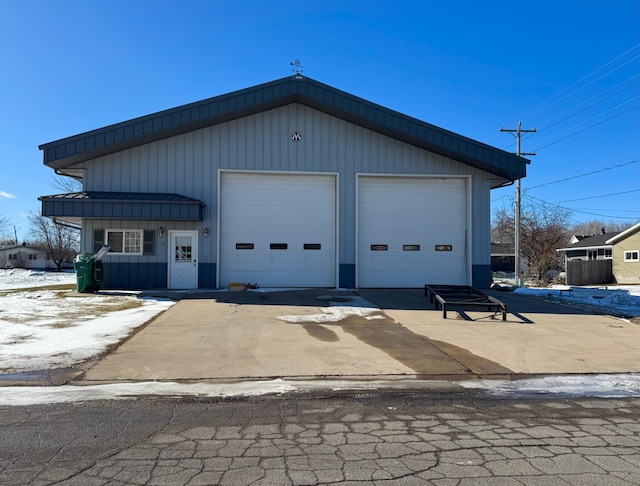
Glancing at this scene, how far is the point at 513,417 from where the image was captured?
484cm

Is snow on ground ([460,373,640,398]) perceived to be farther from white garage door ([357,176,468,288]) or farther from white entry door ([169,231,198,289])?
white entry door ([169,231,198,289])

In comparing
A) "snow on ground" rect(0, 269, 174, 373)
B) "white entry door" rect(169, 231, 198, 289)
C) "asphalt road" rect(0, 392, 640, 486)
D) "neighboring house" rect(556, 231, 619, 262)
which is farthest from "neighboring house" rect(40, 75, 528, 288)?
"neighboring house" rect(556, 231, 619, 262)

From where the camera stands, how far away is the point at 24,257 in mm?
55562

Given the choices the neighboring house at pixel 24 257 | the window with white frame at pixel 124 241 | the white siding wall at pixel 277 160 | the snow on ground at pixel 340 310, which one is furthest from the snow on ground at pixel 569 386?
the neighboring house at pixel 24 257

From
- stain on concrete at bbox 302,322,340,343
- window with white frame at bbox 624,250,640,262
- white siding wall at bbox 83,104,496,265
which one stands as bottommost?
stain on concrete at bbox 302,322,340,343

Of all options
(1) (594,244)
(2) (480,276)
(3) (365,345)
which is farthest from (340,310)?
(1) (594,244)

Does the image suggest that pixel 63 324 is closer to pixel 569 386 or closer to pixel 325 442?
pixel 325 442

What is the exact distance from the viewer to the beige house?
120 ft

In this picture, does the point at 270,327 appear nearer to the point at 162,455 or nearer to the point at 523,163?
the point at 162,455

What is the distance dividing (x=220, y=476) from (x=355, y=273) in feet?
45.6

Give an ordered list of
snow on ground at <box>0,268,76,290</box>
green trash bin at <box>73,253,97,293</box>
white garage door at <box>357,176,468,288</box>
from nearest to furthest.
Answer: green trash bin at <box>73,253,97,293</box>
white garage door at <box>357,176,468,288</box>
snow on ground at <box>0,268,76,290</box>

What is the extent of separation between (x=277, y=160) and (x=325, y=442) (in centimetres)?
1392

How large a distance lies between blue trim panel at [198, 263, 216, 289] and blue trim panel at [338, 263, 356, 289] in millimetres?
4682

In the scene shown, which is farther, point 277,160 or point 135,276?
point 277,160
